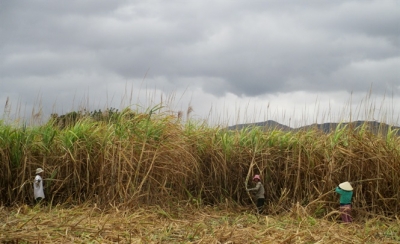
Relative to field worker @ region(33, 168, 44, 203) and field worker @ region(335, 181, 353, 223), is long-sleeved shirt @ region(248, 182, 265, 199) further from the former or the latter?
field worker @ region(33, 168, 44, 203)

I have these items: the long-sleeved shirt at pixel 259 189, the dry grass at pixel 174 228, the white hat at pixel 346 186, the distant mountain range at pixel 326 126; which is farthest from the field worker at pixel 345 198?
the distant mountain range at pixel 326 126

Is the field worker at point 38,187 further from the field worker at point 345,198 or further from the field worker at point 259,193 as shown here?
the field worker at point 345,198

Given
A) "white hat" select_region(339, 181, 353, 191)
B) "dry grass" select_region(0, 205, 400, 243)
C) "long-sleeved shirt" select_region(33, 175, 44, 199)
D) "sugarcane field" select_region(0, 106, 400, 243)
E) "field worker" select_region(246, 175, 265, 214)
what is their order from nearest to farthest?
"dry grass" select_region(0, 205, 400, 243), "sugarcane field" select_region(0, 106, 400, 243), "white hat" select_region(339, 181, 353, 191), "long-sleeved shirt" select_region(33, 175, 44, 199), "field worker" select_region(246, 175, 265, 214)

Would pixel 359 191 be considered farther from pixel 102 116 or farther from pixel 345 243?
pixel 102 116

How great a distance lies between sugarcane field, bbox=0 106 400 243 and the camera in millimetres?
6141

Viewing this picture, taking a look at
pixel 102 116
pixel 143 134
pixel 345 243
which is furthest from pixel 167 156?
pixel 345 243

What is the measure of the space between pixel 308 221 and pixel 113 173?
2.50 metres

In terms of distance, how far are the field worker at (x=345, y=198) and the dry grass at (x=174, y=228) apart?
0.25 meters

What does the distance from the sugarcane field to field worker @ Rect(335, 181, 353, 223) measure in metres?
0.01

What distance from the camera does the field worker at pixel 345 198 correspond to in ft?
20.8

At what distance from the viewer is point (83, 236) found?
14.7 feet

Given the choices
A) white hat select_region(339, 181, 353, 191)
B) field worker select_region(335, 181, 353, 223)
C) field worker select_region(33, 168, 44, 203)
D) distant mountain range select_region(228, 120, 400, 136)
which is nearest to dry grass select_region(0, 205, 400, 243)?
field worker select_region(335, 181, 353, 223)

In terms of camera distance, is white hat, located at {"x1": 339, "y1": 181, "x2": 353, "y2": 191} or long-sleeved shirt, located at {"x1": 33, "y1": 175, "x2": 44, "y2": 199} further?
long-sleeved shirt, located at {"x1": 33, "y1": 175, "x2": 44, "y2": 199}

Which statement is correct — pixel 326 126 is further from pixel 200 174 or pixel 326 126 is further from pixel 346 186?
pixel 200 174
